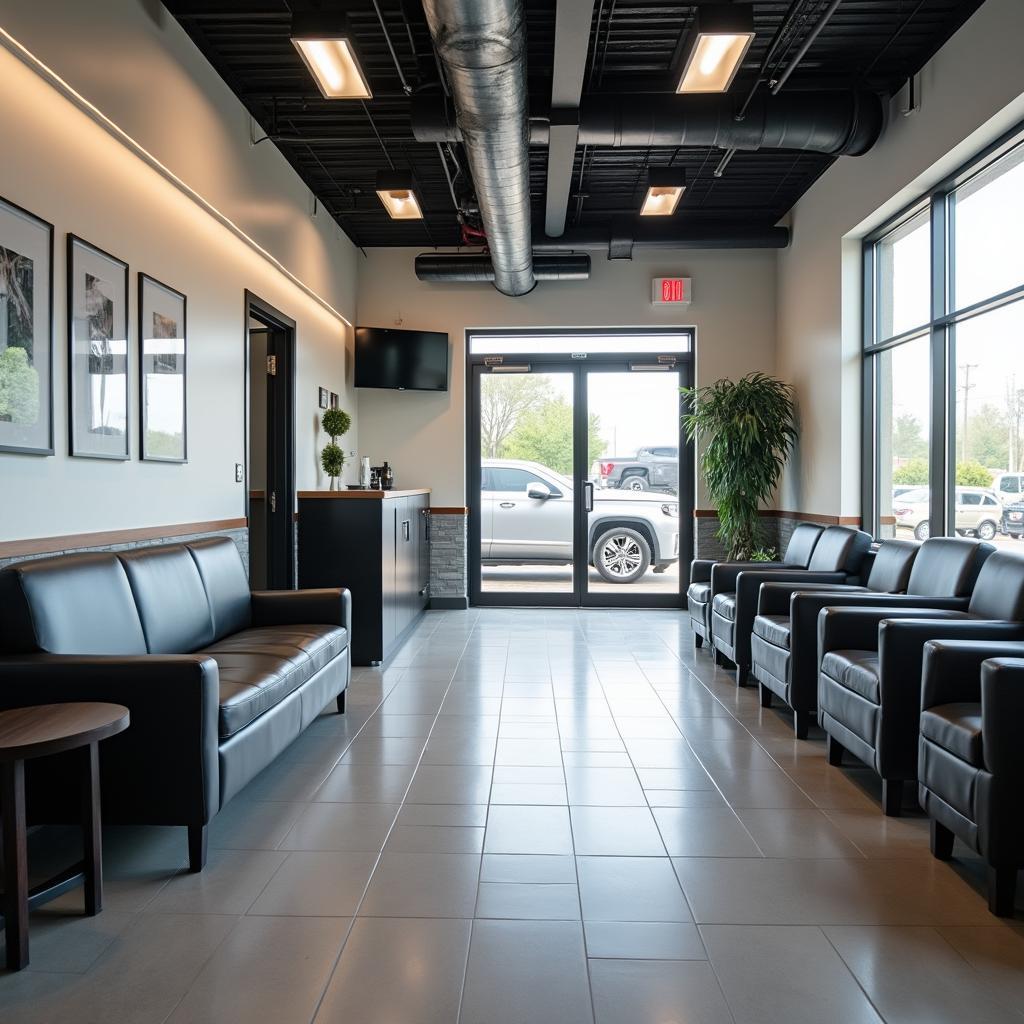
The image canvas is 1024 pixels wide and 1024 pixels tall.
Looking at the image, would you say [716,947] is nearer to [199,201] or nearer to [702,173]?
[199,201]

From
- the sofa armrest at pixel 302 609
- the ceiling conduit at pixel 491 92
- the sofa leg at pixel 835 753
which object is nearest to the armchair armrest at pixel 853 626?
the sofa leg at pixel 835 753

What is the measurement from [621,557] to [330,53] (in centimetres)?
556

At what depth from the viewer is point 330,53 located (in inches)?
156

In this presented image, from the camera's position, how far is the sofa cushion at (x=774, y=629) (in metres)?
4.34

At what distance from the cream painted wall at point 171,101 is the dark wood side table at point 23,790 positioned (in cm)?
224

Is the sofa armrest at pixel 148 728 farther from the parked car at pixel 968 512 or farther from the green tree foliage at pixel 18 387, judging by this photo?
the parked car at pixel 968 512

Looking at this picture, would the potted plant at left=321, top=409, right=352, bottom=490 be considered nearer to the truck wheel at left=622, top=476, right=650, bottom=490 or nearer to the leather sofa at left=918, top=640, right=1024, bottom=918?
the truck wheel at left=622, top=476, right=650, bottom=490

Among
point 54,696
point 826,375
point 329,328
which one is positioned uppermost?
point 329,328

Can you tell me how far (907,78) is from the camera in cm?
493

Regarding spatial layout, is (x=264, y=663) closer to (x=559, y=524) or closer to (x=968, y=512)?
(x=968, y=512)

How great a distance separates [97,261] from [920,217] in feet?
15.2

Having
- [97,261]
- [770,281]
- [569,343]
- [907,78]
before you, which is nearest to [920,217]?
[907,78]

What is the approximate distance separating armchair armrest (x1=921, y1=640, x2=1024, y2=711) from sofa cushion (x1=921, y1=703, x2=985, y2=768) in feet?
0.11

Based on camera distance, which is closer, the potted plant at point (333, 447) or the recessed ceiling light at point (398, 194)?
the recessed ceiling light at point (398, 194)
